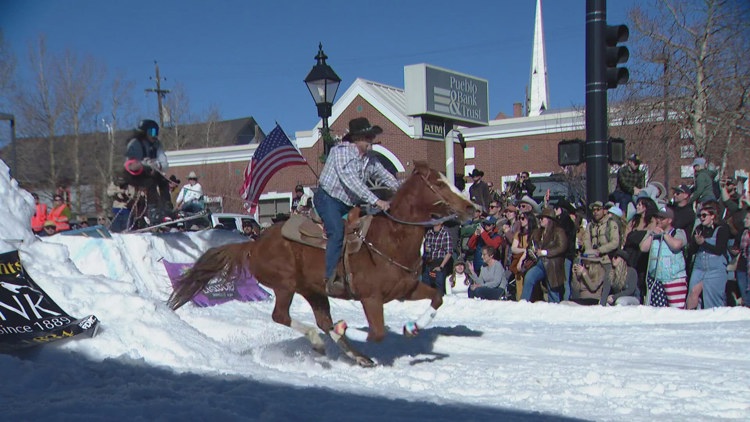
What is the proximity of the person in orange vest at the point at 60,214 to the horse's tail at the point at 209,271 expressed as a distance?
6.45m

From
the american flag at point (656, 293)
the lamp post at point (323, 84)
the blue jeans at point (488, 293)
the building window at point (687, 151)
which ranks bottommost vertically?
the blue jeans at point (488, 293)

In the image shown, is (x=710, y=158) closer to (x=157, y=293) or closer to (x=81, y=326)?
(x=157, y=293)

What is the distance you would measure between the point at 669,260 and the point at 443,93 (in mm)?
17875

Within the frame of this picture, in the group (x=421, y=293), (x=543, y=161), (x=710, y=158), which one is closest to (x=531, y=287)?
(x=421, y=293)

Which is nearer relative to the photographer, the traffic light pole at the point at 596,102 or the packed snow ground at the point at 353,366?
the packed snow ground at the point at 353,366

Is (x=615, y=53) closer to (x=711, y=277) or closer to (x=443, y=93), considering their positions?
(x=711, y=277)


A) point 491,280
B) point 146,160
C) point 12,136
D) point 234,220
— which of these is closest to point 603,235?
point 491,280

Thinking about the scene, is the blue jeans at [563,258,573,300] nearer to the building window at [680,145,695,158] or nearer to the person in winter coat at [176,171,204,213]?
the person in winter coat at [176,171,204,213]

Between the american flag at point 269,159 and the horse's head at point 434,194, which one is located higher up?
the american flag at point 269,159

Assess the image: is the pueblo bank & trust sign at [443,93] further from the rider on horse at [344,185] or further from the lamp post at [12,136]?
the rider on horse at [344,185]

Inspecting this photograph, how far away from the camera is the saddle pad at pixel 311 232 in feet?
28.3

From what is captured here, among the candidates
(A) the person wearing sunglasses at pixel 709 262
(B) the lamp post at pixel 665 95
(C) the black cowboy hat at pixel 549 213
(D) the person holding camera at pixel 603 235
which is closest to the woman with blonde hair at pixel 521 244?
(C) the black cowboy hat at pixel 549 213

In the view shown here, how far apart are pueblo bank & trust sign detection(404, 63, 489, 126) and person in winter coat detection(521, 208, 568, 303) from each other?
13.7 metres

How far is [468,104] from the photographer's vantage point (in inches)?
1268
